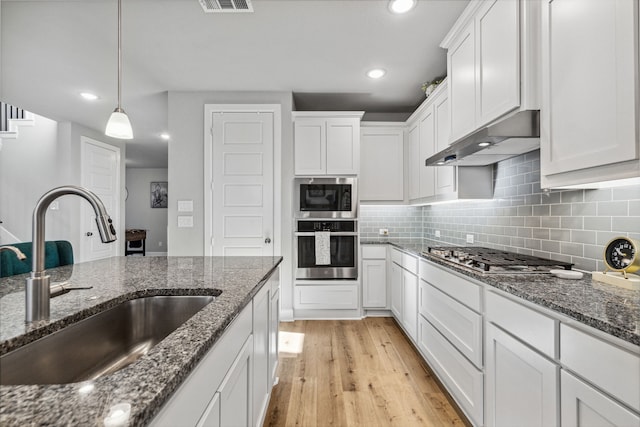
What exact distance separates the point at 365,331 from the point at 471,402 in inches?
60.9

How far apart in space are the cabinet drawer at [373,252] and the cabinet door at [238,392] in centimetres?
243

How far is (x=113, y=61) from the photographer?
2814 millimetres

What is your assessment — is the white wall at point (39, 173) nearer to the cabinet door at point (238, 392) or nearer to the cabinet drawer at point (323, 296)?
the cabinet drawer at point (323, 296)

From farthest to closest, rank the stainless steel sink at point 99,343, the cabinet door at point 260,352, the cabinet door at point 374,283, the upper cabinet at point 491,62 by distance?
1. the cabinet door at point 374,283
2. the upper cabinet at point 491,62
3. the cabinet door at point 260,352
4. the stainless steel sink at point 99,343

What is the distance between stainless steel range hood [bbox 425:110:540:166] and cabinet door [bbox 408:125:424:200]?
980 millimetres

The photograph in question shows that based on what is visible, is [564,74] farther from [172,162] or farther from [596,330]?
[172,162]

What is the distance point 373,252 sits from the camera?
11.6 ft

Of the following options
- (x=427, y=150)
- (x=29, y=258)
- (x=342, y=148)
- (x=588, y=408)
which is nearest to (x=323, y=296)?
(x=342, y=148)

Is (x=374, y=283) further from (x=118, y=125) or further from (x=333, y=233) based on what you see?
(x=118, y=125)

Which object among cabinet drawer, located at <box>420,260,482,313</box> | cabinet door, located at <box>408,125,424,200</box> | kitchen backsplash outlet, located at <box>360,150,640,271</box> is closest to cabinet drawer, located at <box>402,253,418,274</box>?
cabinet drawer, located at <box>420,260,482,313</box>

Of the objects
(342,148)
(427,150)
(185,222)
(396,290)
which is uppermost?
(342,148)

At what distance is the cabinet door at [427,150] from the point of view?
2881mm

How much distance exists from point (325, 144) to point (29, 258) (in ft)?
8.73

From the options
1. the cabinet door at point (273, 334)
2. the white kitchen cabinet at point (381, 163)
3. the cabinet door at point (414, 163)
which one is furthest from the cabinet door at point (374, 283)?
the cabinet door at point (273, 334)
